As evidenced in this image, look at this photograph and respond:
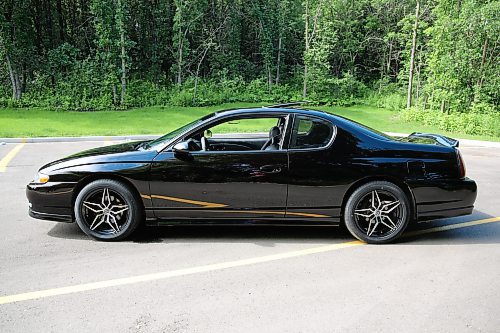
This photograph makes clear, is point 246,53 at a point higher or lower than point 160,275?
higher

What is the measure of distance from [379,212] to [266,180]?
1.26m

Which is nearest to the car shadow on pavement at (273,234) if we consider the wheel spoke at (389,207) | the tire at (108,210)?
the tire at (108,210)

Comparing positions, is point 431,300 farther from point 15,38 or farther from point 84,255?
point 15,38

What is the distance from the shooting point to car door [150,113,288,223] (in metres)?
4.76

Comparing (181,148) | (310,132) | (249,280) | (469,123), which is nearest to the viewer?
(249,280)

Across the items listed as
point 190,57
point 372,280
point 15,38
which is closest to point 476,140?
point 372,280

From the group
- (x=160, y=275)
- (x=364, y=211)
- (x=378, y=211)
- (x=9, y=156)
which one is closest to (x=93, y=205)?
(x=160, y=275)

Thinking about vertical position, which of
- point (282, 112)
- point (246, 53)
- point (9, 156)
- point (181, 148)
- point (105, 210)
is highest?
point (246, 53)

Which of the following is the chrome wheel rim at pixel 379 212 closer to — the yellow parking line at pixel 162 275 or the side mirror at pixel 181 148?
the yellow parking line at pixel 162 275

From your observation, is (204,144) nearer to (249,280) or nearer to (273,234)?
(273,234)

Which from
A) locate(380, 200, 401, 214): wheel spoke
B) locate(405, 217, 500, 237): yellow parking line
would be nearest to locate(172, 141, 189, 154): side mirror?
locate(380, 200, 401, 214): wheel spoke

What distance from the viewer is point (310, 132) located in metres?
4.93

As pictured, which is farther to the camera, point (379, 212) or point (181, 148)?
point (379, 212)

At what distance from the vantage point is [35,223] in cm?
545
